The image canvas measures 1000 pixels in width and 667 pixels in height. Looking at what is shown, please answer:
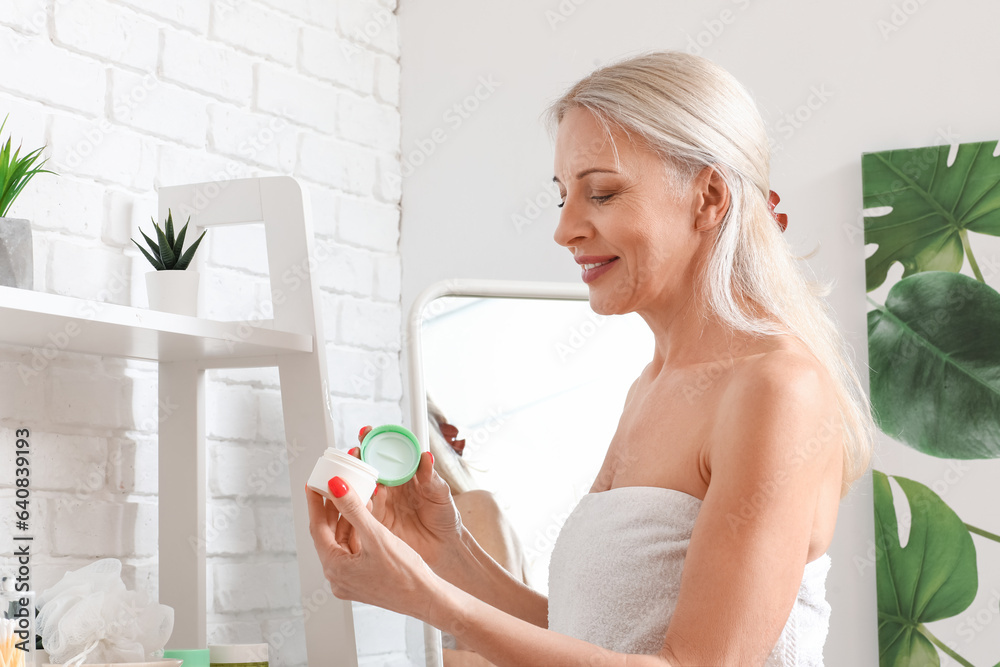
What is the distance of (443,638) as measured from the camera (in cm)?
163

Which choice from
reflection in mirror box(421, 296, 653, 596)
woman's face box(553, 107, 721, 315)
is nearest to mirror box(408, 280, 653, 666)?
reflection in mirror box(421, 296, 653, 596)

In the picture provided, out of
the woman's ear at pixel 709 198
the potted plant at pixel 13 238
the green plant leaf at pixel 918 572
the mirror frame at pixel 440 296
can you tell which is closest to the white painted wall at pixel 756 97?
the green plant leaf at pixel 918 572

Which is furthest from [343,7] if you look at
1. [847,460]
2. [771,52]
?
[847,460]

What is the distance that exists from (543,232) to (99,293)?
0.89 m

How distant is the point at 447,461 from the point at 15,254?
2.69 feet

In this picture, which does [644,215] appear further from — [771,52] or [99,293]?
[771,52]

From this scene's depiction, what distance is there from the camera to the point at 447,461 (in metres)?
1.69

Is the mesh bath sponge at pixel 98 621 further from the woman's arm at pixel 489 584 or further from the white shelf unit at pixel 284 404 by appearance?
the woman's arm at pixel 489 584

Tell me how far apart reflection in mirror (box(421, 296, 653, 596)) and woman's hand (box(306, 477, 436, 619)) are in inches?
30.3

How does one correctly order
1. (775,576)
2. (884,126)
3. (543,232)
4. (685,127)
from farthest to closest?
(543,232) → (884,126) → (685,127) → (775,576)

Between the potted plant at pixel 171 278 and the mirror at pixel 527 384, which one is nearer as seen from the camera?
the potted plant at pixel 171 278

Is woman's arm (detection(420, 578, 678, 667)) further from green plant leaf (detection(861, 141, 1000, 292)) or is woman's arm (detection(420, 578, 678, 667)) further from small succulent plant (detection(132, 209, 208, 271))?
green plant leaf (detection(861, 141, 1000, 292))

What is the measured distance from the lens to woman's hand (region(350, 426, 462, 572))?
45.4 inches

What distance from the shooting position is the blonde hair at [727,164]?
3.29ft
